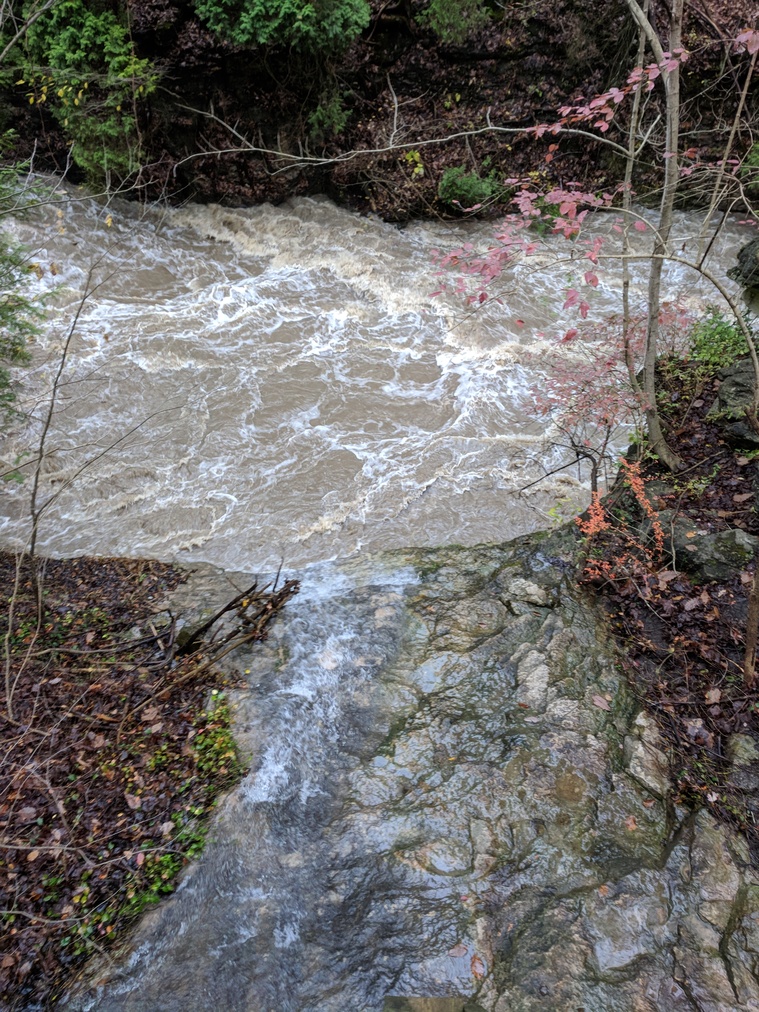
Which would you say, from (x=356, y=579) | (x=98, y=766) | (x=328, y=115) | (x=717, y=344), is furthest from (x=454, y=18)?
(x=98, y=766)

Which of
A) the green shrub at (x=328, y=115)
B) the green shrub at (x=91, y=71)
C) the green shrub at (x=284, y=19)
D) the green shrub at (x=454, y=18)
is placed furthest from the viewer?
the green shrub at (x=328, y=115)

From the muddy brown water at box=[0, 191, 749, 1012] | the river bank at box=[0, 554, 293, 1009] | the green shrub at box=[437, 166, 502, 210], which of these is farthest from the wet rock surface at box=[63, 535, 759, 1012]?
the green shrub at box=[437, 166, 502, 210]

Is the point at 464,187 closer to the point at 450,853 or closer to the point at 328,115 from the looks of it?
the point at 328,115

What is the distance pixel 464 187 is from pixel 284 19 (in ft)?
12.0

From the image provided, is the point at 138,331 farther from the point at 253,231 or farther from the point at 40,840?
the point at 40,840

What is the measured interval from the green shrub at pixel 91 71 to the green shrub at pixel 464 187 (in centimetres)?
475

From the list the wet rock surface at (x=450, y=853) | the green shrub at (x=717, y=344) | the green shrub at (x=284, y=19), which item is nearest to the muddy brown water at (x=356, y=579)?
the wet rock surface at (x=450, y=853)

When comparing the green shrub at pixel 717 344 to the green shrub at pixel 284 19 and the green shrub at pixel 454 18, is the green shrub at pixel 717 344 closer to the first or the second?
the green shrub at pixel 284 19

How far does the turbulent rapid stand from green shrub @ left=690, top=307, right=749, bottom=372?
1.79 metres

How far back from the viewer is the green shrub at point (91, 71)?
337 inches

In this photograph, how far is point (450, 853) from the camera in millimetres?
3383

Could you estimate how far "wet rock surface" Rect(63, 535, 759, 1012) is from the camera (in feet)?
9.45

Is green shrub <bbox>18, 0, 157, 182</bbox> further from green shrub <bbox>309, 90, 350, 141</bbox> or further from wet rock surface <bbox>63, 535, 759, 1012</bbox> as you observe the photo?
wet rock surface <bbox>63, 535, 759, 1012</bbox>

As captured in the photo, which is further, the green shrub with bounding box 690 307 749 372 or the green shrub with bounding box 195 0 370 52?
the green shrub with bounding box 195 0 370 52
